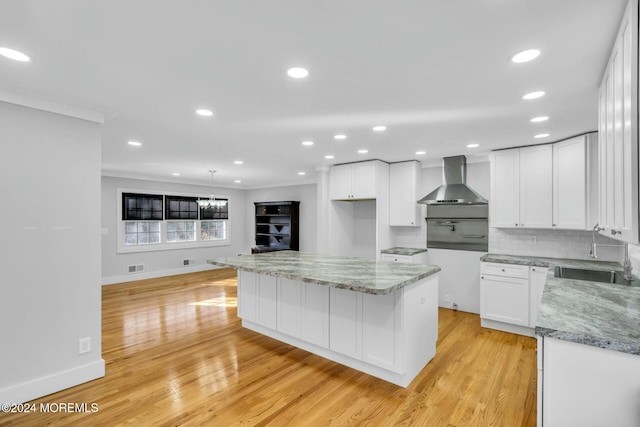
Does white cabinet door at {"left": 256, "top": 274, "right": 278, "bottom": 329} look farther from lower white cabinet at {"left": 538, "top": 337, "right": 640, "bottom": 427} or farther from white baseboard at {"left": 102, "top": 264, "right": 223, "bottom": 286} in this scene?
white baseboard at {"left": 102, "top": 264, "right": 223, "bottom": 286}

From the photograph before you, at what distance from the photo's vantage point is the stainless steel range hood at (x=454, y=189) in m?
4.39

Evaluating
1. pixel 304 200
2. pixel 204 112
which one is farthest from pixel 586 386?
pixel 304 200

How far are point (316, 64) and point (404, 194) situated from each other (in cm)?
357

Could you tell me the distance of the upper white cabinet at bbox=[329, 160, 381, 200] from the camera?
4.90 m

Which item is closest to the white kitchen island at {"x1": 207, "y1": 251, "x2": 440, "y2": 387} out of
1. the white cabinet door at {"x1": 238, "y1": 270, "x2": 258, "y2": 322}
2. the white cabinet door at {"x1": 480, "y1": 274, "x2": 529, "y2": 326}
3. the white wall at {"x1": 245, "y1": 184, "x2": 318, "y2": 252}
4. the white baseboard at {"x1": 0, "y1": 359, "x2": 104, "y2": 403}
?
the white cabinet door at {"x1": 238, "y1": 270, "x2": 258, "y2": 322}

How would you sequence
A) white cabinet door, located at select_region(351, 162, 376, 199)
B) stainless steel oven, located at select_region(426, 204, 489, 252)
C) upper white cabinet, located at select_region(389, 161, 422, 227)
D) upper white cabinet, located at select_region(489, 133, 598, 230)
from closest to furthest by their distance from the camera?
upper white cabinet, located at select_region(489, 133, 598, 230) < stainless steel oven, located at select_region(426, 204, 489, 252) < white cabinet door, located at select_region(351, 162, 376, 199) < upper white cabinet, located at select_region(389, 161, 422, 227)

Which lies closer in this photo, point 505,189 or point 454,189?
point 505,189

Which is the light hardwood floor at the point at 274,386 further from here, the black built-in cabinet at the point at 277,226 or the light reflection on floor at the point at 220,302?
the black built-in cabinet at the point at 277,226

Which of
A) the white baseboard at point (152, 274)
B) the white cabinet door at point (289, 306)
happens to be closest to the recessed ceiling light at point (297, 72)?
the white cabinet door at point (289, 306)

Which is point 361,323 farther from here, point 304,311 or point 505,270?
point 505,270

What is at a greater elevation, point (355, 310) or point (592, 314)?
point (592, 314)

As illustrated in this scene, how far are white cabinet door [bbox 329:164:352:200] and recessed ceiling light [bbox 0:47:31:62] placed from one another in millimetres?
4015

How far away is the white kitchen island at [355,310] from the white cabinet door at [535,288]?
1.40 m

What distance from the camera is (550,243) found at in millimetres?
4129
